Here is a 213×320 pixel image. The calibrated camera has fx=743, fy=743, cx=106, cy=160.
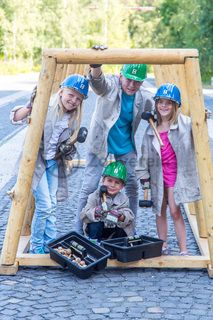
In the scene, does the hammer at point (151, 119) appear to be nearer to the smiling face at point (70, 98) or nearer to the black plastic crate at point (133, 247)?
the smiling face at point (70, 98)

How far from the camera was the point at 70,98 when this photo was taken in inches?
211

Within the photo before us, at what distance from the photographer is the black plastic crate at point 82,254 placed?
4.98 metres

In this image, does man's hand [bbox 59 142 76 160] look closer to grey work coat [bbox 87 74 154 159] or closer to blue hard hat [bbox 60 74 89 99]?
grey work coat [bbox 87 74 154 159]

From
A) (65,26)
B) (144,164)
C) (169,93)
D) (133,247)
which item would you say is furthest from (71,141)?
→ (65,26)

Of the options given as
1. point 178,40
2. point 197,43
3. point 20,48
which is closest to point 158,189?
point 197,43

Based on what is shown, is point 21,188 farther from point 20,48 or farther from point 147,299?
point 20,48

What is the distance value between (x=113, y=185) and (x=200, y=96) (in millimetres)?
1018

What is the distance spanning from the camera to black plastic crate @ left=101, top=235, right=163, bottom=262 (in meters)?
5.16

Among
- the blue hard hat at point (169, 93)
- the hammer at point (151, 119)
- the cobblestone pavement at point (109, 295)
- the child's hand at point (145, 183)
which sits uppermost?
the blue hard hat at point (169, 93)

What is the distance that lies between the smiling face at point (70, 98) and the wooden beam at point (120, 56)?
326 millimetres

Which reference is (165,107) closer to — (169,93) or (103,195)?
(169,93)

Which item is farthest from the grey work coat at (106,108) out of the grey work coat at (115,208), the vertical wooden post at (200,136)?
the vertical wooden post at (200,136)

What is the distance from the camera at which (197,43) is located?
4284 cm

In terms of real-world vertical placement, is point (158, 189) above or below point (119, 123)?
below
